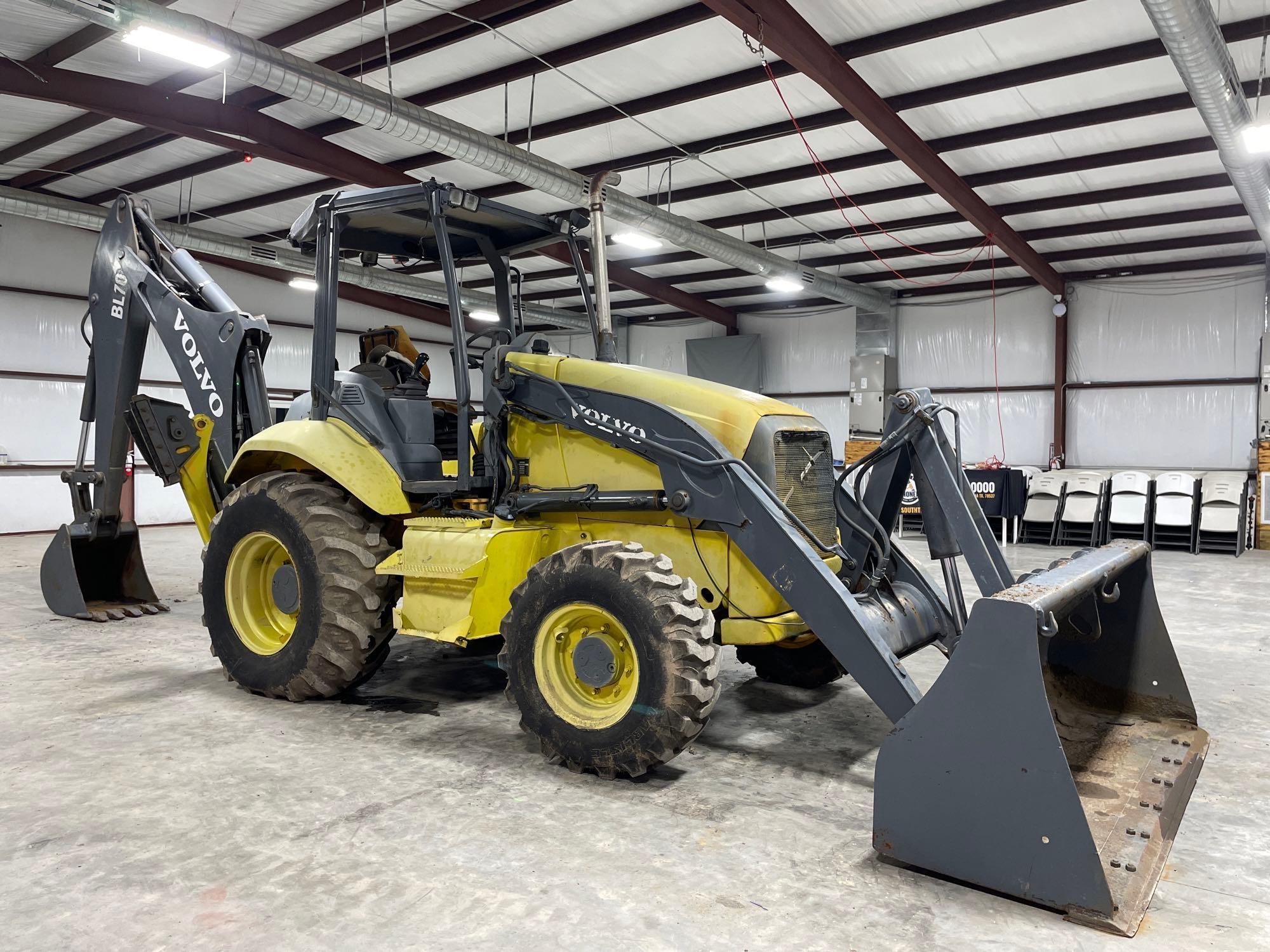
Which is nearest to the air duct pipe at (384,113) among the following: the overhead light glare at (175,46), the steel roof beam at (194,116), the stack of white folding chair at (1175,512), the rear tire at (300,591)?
the overhead light glare at (175,46)

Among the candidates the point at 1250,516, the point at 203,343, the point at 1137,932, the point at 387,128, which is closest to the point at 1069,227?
the point at 1250,516

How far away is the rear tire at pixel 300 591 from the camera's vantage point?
473 centimetres

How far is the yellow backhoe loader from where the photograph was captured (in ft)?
9.45

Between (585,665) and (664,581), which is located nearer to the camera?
(664,581)

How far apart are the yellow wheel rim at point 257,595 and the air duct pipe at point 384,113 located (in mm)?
4124

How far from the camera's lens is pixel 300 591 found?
4832 millimetres

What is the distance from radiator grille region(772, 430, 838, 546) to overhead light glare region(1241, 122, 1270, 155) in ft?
20.6

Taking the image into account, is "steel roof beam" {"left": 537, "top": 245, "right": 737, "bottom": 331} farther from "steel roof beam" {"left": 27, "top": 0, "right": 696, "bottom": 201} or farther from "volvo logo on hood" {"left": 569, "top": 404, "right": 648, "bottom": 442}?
"volvo logo on hood" {"left": 569, "top": 404, "right": 648, "bottom": 442}

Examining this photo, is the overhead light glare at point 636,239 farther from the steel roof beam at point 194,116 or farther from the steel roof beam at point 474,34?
the steel roof beam at point 474,34

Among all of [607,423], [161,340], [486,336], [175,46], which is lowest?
[607,423]

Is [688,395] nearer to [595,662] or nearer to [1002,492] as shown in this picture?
[595,662]

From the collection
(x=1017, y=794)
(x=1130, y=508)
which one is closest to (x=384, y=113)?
(x=1017, y=794)

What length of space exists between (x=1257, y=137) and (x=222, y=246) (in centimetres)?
1412

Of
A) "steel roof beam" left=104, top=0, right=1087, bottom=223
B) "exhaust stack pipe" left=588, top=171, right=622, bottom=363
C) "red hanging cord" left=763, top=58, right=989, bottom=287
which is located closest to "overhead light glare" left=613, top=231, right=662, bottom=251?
"steel roof beam" left=104, top=0, right=1087, bottom=223
